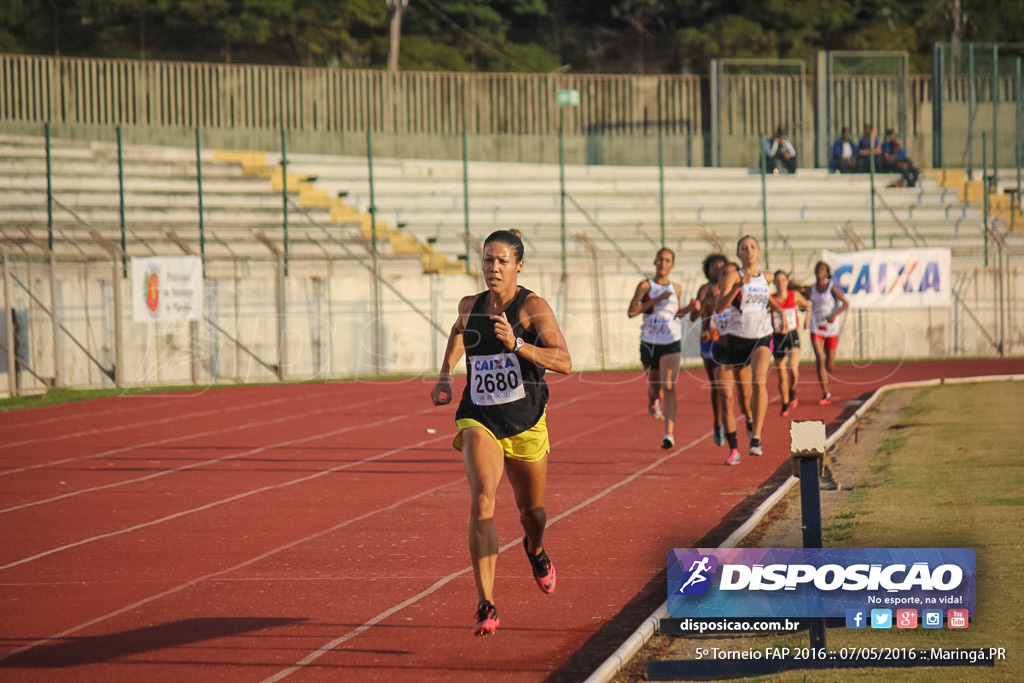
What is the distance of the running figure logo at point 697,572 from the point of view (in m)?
6.33

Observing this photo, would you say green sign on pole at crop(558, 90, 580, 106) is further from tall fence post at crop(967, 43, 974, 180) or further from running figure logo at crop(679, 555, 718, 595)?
running figure logo at crop(679, 555, 718, 595)

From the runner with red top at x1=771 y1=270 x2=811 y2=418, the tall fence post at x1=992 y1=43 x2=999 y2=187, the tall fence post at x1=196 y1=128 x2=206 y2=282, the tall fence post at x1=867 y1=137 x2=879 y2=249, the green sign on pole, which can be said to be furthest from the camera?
the green sign on pole

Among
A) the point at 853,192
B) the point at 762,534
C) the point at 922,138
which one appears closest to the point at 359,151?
the point at 853,192

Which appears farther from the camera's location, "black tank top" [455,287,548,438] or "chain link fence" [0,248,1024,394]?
"chain link fence" [0,248,1024,394]

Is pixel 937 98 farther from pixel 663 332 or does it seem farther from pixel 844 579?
pixel 844 579

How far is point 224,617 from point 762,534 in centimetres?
382

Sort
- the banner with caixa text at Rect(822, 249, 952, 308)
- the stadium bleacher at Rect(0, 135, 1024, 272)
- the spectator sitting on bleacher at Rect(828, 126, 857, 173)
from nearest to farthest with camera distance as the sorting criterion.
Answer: the stadium bleacher at Rect(0, 135, 1024, 272) → the banner with caixa text at Rect(822, 249, 952, 308) → the spectator sitting on bleacher at Rect(828, 126, 857, 173)

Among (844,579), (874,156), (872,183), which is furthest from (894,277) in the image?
(844,579)

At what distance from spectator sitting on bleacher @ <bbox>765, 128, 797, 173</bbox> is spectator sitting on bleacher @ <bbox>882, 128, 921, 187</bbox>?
7.93 feet

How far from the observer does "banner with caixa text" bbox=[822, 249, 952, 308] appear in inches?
1121

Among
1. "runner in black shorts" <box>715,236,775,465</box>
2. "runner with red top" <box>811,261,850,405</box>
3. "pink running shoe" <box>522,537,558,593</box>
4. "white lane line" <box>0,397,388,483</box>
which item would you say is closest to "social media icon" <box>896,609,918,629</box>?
"pink running shoe" <box>522,537,558,593</box>

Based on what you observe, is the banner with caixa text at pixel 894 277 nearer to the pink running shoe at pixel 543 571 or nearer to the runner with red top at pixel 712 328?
the runner with red top at pixel 712 328

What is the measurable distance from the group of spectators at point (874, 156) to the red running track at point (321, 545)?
18087mm

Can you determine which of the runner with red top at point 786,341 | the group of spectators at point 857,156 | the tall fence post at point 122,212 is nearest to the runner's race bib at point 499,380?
the runner with red top at point 786,341
